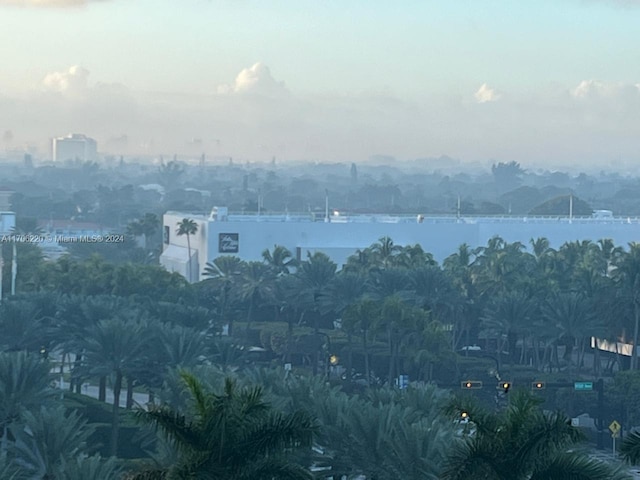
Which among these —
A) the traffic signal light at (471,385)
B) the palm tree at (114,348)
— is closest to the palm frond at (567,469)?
the palm tree at (114,348)

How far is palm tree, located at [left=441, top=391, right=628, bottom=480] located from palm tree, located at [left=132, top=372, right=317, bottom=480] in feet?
8.45

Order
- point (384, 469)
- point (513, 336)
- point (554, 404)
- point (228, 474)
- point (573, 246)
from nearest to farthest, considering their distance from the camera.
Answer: point (228, 474)
point (384, 469)
point (554, 404)
point (513, 336)
point (573, 246)

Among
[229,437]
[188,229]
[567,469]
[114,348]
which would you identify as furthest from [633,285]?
[229,437]

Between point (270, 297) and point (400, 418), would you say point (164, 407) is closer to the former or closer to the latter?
point (400, 418)

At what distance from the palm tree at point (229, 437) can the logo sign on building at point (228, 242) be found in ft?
247

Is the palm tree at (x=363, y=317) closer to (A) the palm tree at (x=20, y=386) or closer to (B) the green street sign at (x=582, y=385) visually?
(B) the green street sign at (x=582, y=385)

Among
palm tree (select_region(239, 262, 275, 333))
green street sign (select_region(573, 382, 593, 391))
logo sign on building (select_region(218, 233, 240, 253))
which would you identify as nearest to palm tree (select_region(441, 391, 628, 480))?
green street sign (select_region(573, 382, 593, 391))

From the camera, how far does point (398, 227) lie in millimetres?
103000

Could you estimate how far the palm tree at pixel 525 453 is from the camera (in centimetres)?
2262

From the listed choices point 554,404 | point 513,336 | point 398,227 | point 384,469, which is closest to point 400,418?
point 384,469

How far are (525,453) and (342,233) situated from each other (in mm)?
79518

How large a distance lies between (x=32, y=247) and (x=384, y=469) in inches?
2808

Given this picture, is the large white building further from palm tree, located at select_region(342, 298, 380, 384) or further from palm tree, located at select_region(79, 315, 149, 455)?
palm tree, located at select_region(79, 315, 149, 455)

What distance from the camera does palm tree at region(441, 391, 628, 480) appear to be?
74.2 ft
